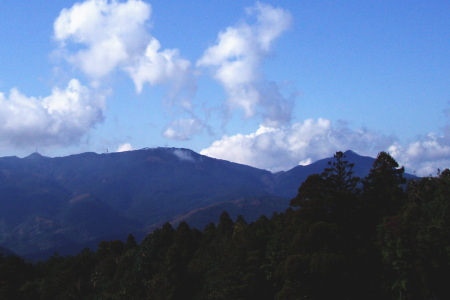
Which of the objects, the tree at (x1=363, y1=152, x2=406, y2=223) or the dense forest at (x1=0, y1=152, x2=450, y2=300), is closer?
the dense forest at (x1=0, y1=152, x2=450, y2=300)

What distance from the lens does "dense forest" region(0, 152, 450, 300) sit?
118 feet

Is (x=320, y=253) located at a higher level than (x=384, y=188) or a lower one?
lower

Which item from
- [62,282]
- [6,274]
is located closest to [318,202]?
[62,282]

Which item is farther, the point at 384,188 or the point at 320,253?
the point at 384,188

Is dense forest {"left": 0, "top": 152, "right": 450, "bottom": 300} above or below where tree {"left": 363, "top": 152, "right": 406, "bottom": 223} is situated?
below

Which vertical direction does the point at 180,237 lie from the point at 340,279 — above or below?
above

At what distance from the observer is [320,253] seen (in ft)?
121

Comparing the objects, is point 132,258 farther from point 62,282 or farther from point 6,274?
point 6,274

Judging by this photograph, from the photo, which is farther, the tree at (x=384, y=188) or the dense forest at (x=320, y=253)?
the tree at (x=384, y=188)

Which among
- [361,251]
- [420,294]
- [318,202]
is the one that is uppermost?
[318,202]

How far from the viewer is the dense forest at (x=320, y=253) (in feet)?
118

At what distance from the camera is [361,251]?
3809 centimetres

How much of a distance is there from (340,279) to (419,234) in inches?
277

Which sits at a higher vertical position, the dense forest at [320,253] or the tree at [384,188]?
the tree at [384,188]
